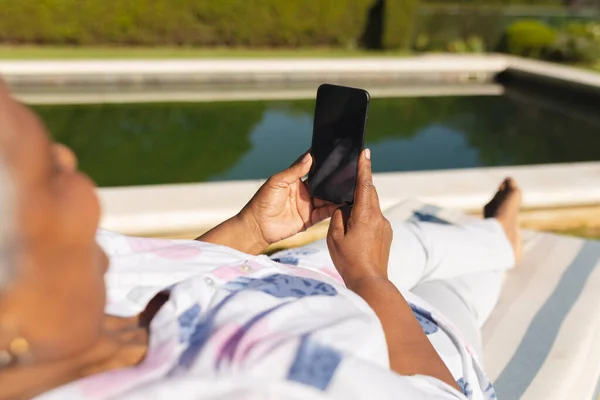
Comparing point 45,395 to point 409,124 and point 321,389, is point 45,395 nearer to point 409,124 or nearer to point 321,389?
point 321,389

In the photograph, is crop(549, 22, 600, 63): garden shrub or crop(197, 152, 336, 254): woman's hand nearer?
crop(197, 152, 336, 254): woman's hand

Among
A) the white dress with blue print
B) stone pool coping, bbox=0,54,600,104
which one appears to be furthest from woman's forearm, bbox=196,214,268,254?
stone pool coping, bbox=0,54,600,104

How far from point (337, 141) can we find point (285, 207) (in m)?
0.27

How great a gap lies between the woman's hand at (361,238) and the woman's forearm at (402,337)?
0.06 meters

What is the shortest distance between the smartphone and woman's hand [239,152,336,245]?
5 cm

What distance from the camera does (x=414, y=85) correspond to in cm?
928

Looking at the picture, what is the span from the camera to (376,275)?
127 centimetres

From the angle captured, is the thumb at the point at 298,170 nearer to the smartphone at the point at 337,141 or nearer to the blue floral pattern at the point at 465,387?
the smartphone at the point at 337,141

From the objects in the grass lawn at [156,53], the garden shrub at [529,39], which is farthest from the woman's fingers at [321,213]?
the garden shrub at [529,39]

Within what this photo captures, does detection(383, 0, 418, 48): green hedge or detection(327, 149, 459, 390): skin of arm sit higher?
detection(383, 0, 418, 48): green hedge

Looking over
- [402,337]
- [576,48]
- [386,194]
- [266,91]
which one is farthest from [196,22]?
[402,337]

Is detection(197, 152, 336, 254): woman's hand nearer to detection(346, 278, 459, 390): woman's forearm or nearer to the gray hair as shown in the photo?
detection(346, 278, 459, 390): woman's forearm

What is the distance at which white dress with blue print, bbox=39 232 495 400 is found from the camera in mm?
873

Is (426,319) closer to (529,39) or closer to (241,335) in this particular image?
(241,335)
